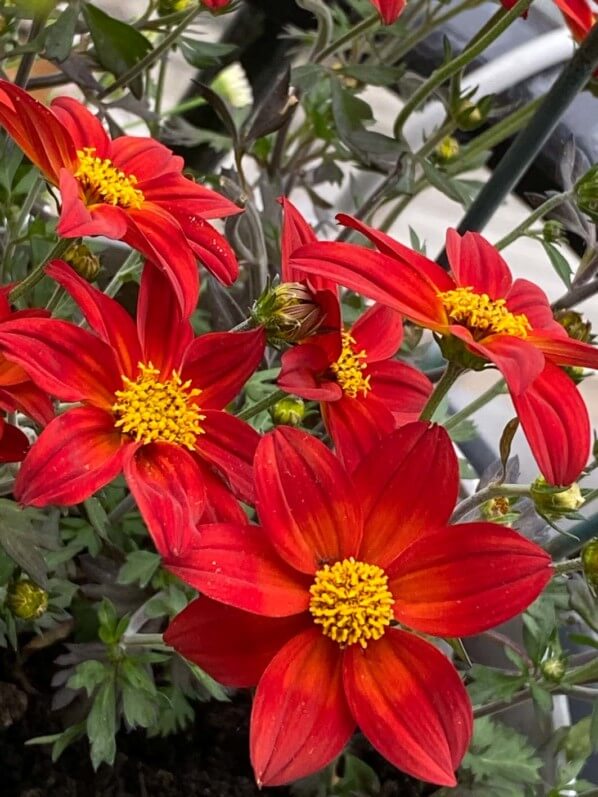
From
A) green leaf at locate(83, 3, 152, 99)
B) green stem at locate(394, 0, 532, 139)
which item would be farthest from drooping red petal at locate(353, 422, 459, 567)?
green leaf at locate(83, 3, 152, 99)

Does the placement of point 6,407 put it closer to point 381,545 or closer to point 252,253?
point 381,545

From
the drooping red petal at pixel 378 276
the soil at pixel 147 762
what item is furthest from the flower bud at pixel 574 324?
the soil at pixel 147 762

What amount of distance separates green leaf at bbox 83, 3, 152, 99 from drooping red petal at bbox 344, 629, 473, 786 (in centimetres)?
39

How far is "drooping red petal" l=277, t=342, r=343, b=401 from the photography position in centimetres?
29

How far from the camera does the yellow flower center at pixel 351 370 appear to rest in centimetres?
34

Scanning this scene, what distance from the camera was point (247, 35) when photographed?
0.70 meters

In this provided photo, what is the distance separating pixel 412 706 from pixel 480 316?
0.13m

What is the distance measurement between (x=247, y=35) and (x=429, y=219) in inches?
20.6

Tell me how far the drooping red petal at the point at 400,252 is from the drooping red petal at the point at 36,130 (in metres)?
0.10

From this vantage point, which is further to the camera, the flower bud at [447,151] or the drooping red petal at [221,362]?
the flower bud at [447,151]

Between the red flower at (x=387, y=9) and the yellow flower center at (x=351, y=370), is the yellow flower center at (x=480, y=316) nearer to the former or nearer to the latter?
the yellow flower center at (x=351, y=370)

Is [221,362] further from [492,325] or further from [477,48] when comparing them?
[477,48]

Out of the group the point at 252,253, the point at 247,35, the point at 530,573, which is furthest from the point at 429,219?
the point at 530,573

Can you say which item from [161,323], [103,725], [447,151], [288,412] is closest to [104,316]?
[161,323]
